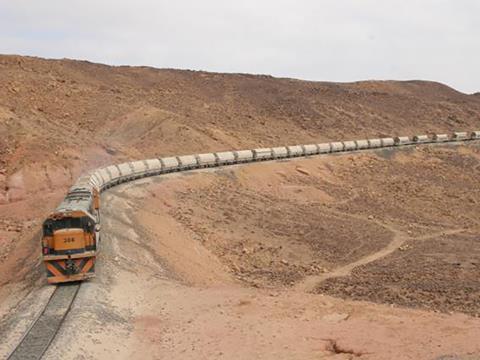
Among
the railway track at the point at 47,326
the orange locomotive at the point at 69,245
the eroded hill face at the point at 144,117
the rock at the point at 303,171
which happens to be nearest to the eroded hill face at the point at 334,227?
the rock at the point at 303,171

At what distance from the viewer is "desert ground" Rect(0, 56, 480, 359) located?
52.5 ft

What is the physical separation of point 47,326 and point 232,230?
679 inches

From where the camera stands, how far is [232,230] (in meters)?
32.3

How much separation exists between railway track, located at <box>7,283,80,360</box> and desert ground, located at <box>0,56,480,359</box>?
0.32 m

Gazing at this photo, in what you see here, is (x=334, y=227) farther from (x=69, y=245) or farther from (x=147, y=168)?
(x=69, y=245)

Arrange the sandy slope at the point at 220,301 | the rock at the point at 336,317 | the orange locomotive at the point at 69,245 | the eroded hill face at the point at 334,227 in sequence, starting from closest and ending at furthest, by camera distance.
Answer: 1. the sandy slope at the point at 220,301
2. the rock at the point at 336,317
3. the orange locomotive at the point at 69,245
4. the eroded hill face at the point at 334,227

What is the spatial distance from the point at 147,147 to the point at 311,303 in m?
37.0

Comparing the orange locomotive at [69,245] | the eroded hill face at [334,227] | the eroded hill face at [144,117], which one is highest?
the eroded hill face at [144,117]

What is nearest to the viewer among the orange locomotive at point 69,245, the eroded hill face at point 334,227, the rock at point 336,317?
the rock at point 336,317

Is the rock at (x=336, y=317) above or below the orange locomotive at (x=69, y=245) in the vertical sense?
below

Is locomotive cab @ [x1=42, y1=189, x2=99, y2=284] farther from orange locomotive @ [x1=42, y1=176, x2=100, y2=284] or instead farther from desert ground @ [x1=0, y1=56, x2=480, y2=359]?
desert ground @ [x1=0, y1=56, x2=480, y2=359]

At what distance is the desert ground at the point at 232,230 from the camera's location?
16.0m

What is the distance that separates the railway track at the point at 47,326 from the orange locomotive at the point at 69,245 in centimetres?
49

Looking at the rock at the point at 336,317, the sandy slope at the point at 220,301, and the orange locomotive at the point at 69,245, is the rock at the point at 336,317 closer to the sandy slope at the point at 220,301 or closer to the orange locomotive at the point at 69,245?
the sandy slope at the point at 220,301
